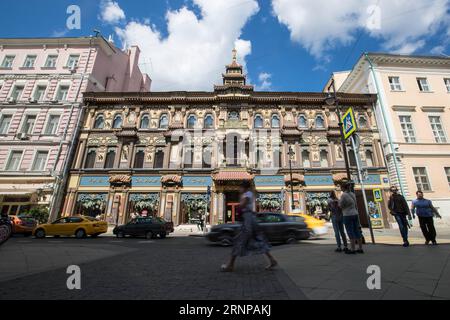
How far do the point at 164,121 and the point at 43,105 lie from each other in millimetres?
12480

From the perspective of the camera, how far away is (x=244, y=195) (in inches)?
188

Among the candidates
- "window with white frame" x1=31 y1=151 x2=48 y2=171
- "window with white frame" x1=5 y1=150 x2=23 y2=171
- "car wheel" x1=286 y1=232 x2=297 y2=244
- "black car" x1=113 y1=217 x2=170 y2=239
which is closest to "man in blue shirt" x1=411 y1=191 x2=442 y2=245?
"car wheel" x1=286 y1=232 x2=297 y2=244

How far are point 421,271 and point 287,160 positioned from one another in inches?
672

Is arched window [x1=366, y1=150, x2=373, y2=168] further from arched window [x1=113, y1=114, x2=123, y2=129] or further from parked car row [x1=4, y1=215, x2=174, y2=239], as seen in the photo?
arched window [x1=113, y1=114, x2=123, y2=129]

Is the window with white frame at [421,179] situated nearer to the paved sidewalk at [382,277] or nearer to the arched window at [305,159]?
the arched window at [305,159]

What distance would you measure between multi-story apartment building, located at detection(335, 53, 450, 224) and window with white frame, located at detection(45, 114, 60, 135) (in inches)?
1282

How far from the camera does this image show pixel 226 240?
981 cm

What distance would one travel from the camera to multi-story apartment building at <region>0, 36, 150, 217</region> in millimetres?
19359

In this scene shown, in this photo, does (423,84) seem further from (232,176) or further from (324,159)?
(232,176)

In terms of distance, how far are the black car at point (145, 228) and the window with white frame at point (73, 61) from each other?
2061 centimetres

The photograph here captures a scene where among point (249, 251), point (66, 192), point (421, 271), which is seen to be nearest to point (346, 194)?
point (421, 271)

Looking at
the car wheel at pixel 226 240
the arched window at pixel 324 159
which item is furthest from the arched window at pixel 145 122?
the arched window at pixel 324 159

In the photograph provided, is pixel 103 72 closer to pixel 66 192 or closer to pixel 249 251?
pixel 66 192

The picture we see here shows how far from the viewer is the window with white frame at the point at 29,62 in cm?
2425
